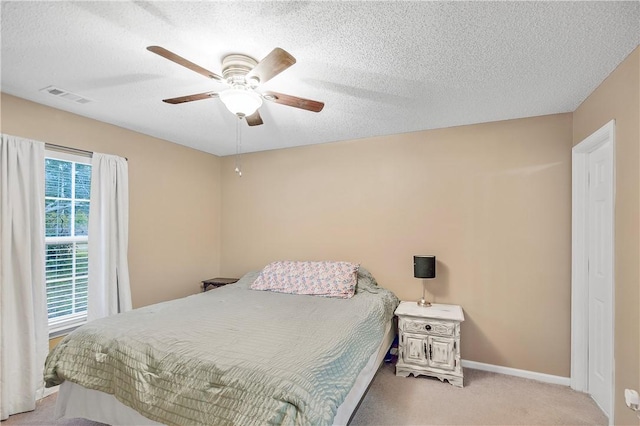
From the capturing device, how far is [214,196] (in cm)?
440

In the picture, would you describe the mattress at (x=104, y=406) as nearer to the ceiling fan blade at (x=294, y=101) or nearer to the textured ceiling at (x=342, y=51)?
the ceiling fan blade at (x=294, y=101)

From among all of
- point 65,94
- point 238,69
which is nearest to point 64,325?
point 65,94

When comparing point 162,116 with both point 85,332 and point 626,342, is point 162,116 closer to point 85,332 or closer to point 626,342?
point 85,332

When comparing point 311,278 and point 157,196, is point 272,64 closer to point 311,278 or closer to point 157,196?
point 311,278

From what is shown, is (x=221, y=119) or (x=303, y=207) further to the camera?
(x=303, y=207)

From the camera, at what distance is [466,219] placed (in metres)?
3.08

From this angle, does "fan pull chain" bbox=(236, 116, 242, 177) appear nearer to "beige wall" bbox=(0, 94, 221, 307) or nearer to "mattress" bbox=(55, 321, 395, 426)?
"beige wall" bbox=(0, 94, 221, 307)

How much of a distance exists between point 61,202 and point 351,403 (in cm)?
306

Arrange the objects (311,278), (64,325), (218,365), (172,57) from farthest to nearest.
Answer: (311,278)
(64,325)
(218,365)
(172,57)

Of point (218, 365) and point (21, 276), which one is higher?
point (21, 276)

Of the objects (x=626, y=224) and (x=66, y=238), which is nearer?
(x=626, y=224)

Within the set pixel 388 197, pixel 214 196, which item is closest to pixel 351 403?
pixel 388 197

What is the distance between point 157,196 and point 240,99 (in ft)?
7.65

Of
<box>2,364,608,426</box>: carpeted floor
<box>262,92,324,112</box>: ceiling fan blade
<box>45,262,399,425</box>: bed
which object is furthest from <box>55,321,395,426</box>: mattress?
<box>262,92,324,112</box>: ceiling fan blade
